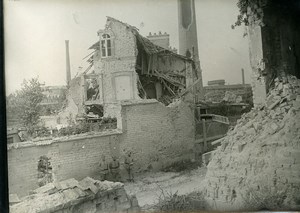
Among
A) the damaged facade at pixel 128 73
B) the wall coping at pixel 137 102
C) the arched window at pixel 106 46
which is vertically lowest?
the wall coping at pixel 137 102

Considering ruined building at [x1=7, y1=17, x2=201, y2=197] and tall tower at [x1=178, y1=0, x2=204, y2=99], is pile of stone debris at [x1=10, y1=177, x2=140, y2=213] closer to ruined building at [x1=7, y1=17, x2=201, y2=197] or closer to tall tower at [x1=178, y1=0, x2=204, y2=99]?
ruined building at [x1=7, y1=17, x2=201, y2=197]

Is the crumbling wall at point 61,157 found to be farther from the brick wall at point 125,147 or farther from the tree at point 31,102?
the tree at point 31,102

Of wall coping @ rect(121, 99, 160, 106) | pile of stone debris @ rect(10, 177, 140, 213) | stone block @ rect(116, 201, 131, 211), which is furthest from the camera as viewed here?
wall coping @ rect(121, 99, 160, 106)

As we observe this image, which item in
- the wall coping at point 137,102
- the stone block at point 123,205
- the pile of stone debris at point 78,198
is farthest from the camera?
the wall coping at point 137,102

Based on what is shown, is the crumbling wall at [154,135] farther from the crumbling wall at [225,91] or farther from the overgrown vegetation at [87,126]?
the crumbling wall at [225,91]

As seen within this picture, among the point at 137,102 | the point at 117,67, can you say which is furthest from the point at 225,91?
the point at 117,67

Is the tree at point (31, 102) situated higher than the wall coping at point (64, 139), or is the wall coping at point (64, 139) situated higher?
the tree at point (31, 102)

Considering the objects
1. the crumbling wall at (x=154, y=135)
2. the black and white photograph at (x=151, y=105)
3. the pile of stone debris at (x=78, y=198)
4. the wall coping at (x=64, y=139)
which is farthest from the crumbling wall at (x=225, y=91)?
the pile of stone debris at (x=78, y=198)

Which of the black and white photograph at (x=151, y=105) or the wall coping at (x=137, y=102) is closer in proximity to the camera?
the black and white photograph at (x=151, y=105)

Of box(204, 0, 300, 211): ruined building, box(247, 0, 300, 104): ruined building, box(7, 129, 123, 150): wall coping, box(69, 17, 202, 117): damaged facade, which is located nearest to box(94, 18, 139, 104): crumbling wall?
box(69, 17, 202, 117): damaged facade

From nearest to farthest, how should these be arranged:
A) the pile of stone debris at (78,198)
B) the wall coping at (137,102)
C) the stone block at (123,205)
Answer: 1. the pile of stone debris at (78,198)
2. the stone block at (123,205)
3. the wall coping at (137,102)
